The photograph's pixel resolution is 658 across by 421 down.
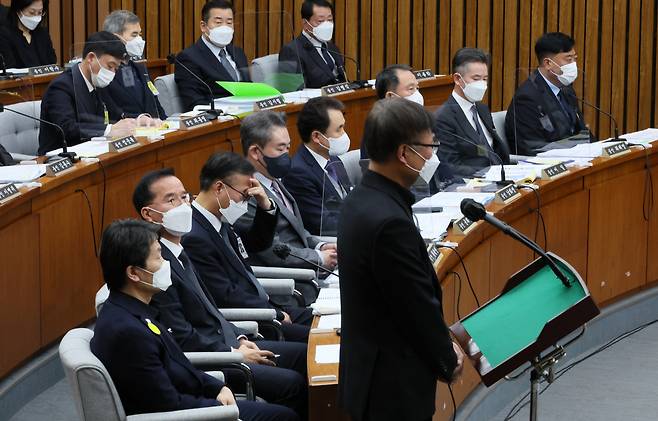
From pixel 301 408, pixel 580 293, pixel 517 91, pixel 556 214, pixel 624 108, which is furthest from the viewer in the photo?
pixel 624 108

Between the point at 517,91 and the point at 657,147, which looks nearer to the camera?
the point at 657,147

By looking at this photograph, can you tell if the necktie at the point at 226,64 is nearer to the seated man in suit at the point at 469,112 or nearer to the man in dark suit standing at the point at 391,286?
the seated man in suit at the point at 469,112

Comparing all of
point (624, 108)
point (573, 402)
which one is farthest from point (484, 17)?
point (573, 402)

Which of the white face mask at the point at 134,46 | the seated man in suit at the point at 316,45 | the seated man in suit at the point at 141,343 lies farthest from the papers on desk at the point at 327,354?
the seated man in suit at the point at 316,45

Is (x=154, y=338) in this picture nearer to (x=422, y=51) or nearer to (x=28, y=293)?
(x=28, y=293)

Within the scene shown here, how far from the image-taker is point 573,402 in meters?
5.07

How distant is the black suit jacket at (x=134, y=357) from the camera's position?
331 cm

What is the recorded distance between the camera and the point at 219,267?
4418 mm

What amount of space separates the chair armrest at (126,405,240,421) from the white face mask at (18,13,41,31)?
5449 mm

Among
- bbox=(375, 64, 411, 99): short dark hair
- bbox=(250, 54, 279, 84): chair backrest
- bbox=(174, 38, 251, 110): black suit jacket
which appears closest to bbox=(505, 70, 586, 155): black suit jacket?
bbox=(375, 64, 411, 99): short dark hair

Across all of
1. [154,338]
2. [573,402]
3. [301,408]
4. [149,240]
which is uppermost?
[149,240]

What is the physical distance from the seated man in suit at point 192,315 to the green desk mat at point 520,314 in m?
1.05

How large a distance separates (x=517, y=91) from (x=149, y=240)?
3.85 m

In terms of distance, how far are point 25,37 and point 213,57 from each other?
1486mm
